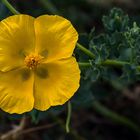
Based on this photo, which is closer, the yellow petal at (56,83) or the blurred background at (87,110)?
the yellow petal at (56,83)

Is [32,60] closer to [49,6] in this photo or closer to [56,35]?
[56,35]

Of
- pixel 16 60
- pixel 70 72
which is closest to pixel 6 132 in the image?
pixel 16 60

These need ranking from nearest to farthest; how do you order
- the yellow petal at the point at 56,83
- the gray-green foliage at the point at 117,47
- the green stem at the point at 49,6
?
the yellow petal at the point at 56,83
the gray-green foliage at the point at 117,47
the green stem at the point at 49,6

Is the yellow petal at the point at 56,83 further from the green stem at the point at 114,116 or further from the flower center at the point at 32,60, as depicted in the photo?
the green stem at the point at 114,116

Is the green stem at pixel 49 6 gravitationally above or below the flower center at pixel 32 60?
below

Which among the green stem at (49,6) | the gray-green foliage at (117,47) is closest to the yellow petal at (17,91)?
the gray-green foliage at (117,47)

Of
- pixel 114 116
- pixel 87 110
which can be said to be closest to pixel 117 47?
pixel 114 116
